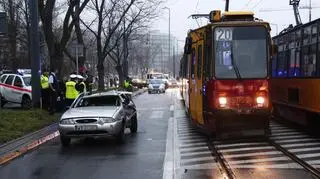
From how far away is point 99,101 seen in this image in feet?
59.0

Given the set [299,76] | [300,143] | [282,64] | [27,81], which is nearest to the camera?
[300,143]

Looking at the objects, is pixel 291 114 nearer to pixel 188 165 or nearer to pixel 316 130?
pixel 316 130

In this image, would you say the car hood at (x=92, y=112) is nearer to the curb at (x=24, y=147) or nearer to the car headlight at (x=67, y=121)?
the car headlight at (x=67, y=121)

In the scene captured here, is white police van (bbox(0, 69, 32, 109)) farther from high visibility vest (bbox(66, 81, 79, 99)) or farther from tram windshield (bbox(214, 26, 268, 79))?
tram windshield (bbox(214, 26, 268, 79))

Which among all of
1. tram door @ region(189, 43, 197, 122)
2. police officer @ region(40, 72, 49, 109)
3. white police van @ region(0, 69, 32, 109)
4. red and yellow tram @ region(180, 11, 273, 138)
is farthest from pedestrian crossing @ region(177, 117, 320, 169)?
white police van @ region(0, 69, 32, 109)

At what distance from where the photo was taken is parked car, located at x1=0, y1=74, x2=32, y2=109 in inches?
1198

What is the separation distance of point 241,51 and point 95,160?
502 centimetres

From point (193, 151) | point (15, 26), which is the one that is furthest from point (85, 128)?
point (15, 26)

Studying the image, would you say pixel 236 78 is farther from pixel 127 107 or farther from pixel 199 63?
pixel 127 107

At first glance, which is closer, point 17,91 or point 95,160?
point 95,160

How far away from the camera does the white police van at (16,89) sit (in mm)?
30422

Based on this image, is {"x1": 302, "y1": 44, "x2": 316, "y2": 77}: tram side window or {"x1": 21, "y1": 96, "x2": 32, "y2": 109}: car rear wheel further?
{"x1": 21, "y1": 96, "x2": 32, "y2": 109}: car rear wheel

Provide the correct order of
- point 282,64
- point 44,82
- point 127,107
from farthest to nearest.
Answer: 1. point 44,82
2. point 282,64
3. point 127,107

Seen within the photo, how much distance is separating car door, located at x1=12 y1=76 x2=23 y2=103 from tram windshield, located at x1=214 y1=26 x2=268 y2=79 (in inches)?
647
